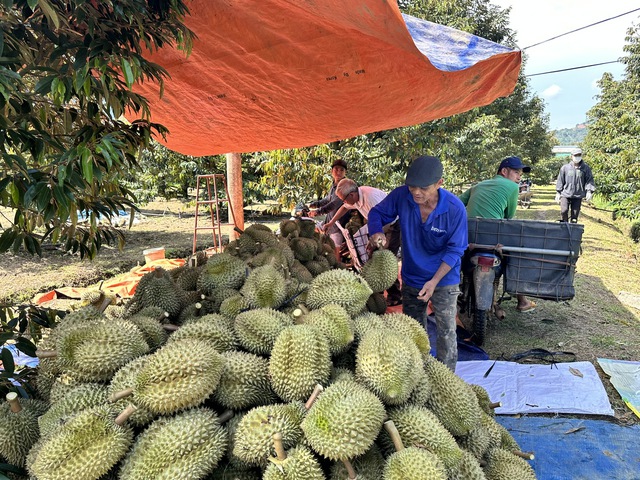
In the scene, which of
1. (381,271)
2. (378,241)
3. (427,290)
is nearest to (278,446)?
(381,271)

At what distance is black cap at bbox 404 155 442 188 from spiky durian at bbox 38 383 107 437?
7.72ft

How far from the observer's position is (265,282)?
86.8 inches

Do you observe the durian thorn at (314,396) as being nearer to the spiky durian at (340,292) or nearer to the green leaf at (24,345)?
the spiky durian at (340,292)

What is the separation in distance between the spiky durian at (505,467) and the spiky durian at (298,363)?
2.78 ft

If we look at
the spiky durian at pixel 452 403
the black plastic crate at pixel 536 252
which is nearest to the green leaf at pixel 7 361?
the spiky durian at pixel 452 403

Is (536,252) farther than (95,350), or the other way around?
(536,252)

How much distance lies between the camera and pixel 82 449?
131 cm

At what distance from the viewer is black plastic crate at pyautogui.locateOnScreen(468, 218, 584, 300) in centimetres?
396

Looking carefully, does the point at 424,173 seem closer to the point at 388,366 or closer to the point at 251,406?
the point at 388,366

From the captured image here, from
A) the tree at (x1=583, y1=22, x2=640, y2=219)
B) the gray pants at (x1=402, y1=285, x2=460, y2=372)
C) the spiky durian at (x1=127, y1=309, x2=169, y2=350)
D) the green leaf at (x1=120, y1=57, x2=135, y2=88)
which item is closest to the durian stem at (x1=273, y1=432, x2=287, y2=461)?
the spiky durian at (x1=127, y1=309, x2=169, y2=350)

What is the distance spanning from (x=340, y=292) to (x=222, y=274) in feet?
2.73

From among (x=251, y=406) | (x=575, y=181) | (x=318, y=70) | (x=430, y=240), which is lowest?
(x=251, y=406)

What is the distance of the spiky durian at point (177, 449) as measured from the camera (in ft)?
4.22

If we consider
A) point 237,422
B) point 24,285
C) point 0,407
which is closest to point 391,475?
point 237,422
